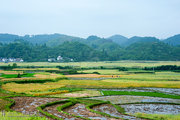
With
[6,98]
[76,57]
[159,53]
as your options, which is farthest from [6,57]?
[6,98]

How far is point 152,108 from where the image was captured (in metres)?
19.0

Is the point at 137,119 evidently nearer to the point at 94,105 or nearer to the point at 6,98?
the point at 94,105

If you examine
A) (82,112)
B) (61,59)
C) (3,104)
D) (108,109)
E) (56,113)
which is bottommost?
(108,109)

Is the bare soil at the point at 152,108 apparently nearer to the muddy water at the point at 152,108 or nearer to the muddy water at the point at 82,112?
the muddy water at the point at 152,108

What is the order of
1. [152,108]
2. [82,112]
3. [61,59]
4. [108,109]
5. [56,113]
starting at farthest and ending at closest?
[61,59], [152,108], [108,109], [82,112], [56,113]

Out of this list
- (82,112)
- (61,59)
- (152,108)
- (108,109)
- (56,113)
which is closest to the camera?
(56,113)

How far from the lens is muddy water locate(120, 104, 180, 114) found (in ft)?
58.6

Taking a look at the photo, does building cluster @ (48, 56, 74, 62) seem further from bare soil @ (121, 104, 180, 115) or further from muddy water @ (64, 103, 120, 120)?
muddy water @ (64, 103, 120, 120)

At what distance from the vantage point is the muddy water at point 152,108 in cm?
1786

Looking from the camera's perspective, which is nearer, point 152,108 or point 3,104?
point 3,104

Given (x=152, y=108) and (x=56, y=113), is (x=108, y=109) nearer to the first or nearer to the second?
(x=152, y=108)

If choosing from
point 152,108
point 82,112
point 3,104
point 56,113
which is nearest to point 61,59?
point 3,104

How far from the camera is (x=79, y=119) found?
13.9 m

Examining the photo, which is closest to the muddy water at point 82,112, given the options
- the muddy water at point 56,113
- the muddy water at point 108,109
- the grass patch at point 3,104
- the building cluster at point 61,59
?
the muddy water at point 56,113
